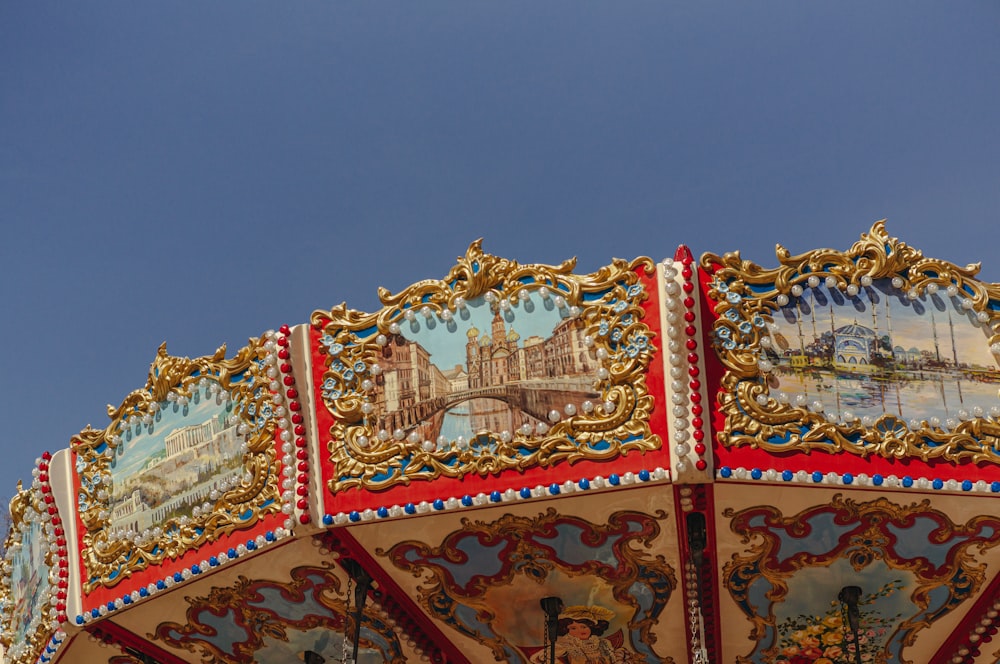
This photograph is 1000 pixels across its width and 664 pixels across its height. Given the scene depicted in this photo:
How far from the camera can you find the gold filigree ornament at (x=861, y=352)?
9.30m

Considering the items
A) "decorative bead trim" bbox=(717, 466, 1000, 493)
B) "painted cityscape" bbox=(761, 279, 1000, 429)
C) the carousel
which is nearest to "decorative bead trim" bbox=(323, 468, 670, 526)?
the carousel

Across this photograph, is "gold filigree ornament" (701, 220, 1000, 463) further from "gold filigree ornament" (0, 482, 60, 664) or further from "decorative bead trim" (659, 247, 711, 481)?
"gold filigree ornament" (0, 482, 60, 664)

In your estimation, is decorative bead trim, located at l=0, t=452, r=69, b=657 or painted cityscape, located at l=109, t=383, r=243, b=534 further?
decorative bead trim, located at l=0, t=452, r=69, b=657

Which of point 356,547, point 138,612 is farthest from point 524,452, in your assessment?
point 138,612

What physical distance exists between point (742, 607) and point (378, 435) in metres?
3.34

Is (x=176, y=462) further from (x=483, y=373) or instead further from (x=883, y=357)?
(x=883, y=357)

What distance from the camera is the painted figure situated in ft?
35.9

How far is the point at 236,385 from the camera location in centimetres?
1039

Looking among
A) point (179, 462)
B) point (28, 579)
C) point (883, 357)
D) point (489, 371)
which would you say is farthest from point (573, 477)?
point (28, 579)

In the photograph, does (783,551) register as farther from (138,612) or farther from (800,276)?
(138,612)

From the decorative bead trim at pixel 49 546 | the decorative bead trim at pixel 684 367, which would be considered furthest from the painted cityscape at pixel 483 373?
the decorative bead trim at pixel 49 546

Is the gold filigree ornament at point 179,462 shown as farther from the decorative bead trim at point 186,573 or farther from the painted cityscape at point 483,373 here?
the painted cityscape at point 483,373

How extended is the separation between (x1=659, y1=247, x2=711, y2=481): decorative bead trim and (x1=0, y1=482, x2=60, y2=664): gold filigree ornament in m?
5.51

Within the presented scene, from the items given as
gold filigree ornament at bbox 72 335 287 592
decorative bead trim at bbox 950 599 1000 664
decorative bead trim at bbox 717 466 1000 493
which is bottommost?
decorative bead trim at bbox 950 599 1000 664
